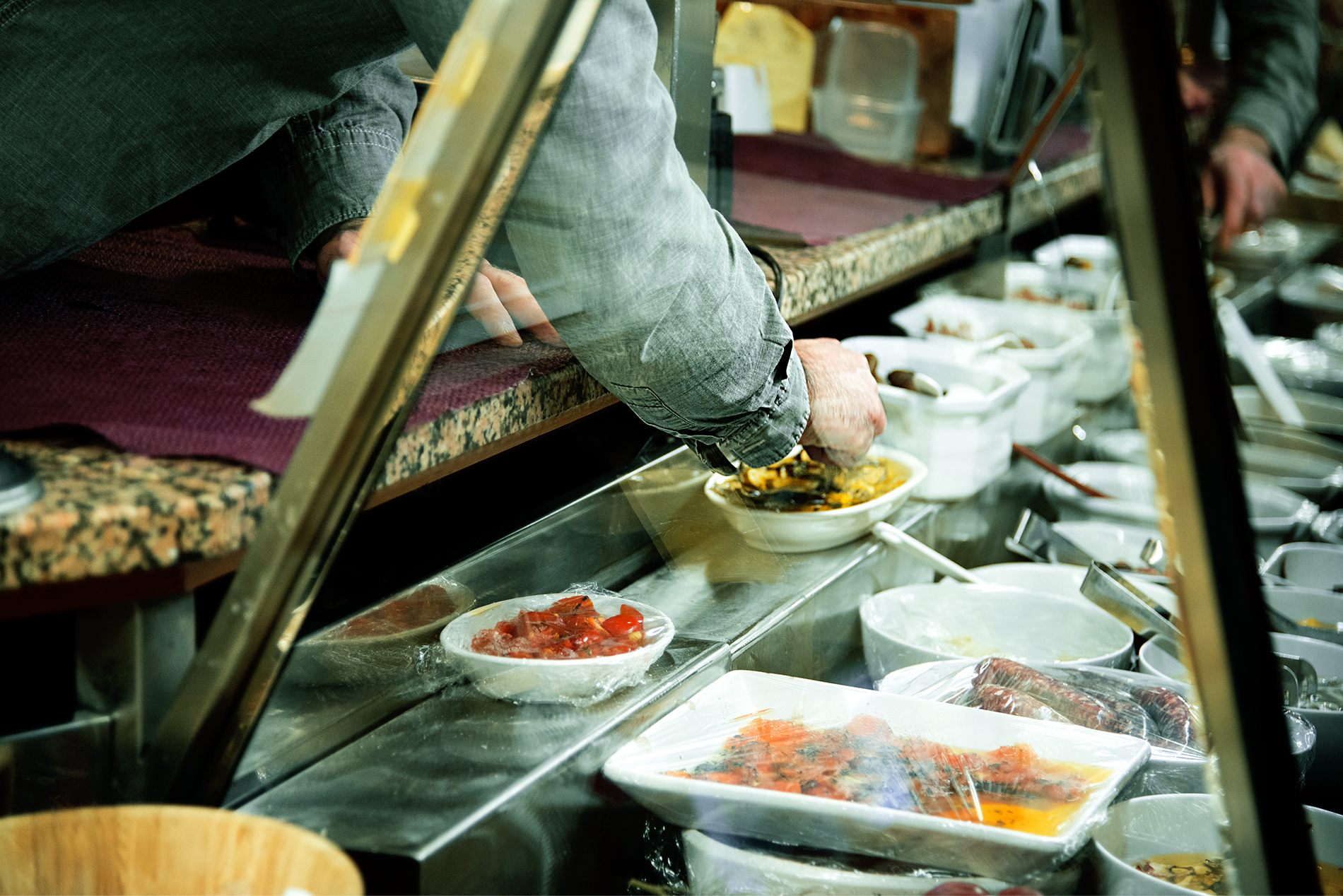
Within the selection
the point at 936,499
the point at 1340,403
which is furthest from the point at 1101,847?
the point at 1340,403

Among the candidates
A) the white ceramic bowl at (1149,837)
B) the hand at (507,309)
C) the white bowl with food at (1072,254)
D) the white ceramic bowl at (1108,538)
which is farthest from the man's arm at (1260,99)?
the hand at (507,309)

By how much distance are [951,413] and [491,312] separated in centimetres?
85

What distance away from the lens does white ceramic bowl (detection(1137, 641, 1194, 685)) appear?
1262 millimetres

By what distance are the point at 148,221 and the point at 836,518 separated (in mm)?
1018

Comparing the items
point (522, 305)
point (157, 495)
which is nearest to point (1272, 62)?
point (522, 305)

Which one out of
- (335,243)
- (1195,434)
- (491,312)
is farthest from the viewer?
(335,243)

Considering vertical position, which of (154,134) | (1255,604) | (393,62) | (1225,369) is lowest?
(1255,604)

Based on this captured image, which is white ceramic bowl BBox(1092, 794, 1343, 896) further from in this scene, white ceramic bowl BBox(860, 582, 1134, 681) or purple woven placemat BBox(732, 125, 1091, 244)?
purple woven placemat BBox(732, 125, 1091, 244)

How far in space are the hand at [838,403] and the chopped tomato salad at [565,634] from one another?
0.41m

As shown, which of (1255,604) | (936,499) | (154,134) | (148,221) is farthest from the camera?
(936,499)

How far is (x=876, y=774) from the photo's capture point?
0.88m

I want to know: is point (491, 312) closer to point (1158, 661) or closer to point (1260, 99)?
point (1158, 661)

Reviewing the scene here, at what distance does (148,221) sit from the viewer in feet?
4.83

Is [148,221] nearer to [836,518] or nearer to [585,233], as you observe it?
[585,233]
